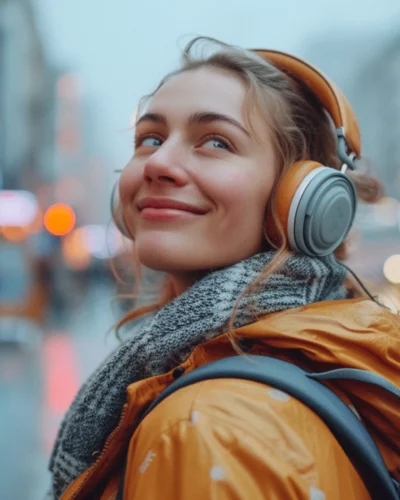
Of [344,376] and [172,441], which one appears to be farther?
[344,376]

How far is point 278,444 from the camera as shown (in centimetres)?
97

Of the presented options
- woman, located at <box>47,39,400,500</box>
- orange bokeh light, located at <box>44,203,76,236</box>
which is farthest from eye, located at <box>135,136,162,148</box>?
orange bokeh light, located at <box>44,203,76,236</box>

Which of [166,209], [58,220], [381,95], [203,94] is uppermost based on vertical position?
[203,94]

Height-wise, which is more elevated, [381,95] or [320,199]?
[320,199]

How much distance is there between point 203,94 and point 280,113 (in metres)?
0.22

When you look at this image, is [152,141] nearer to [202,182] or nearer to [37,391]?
[202,182]

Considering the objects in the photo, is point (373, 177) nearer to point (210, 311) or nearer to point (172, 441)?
point (210, 311)

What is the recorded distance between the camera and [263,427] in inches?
38.6

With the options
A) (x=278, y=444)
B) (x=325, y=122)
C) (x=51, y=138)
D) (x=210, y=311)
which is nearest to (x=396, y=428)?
(x=278, y=444)

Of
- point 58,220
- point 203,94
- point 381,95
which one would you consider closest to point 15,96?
point 58,220

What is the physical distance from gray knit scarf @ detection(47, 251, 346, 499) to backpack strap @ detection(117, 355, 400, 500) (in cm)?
15

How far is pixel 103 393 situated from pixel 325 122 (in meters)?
0.98

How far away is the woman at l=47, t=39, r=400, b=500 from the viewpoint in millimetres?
968

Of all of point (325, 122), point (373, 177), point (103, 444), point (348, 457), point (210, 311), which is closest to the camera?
point (348, 457)
